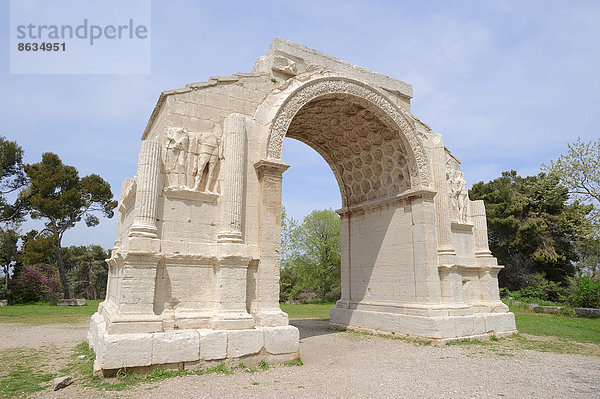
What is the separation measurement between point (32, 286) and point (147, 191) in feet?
80.2

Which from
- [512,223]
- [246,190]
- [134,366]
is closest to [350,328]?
[246,190]

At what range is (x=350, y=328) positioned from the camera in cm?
1164

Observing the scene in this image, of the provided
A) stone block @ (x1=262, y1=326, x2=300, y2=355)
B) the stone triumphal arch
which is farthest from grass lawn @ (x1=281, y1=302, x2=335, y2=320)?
stone block @ (x1=262, y1=326, x2=300, y2=355)

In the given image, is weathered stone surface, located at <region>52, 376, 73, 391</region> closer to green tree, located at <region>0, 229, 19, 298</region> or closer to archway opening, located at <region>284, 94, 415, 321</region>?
archway opening, located at <region>284, 94, 415, 321</region>

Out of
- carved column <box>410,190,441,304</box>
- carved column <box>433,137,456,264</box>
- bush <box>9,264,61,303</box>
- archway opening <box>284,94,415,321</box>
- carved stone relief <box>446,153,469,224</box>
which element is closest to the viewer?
carved column <box>410,190,441,304</box>

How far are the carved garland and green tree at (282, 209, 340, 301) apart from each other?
16931 mm

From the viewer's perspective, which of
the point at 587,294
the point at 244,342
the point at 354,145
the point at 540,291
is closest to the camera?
the point at 244,342

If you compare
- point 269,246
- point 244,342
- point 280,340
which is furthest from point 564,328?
point 244,342

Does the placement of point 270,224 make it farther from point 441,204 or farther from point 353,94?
point 441,204

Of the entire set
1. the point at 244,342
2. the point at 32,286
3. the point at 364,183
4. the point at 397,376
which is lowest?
the point at 32,286

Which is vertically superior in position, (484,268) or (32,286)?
(484,268)

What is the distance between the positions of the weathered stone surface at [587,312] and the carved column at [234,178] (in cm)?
1584

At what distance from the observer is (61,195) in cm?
2659

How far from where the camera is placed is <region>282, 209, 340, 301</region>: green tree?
27.1 m
